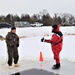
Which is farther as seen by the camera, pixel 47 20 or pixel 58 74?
pixel 47 20

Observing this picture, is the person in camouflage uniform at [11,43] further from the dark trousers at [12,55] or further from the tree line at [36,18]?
the tree line at [36,18]

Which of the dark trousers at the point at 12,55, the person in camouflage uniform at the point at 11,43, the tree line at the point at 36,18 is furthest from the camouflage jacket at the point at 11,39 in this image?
the tree line at the point at 36,18

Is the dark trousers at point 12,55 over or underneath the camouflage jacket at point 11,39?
underneath

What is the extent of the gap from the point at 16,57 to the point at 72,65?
7.30ft

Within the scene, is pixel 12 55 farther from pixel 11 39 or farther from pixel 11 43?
pixel 11 39

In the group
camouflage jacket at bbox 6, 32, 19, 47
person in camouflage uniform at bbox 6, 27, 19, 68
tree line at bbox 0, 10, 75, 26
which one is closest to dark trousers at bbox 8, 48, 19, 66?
person in camouflage uniform at bbox 6, 27, 19, 68

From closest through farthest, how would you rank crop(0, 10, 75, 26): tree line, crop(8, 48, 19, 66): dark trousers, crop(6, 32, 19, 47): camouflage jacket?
crop(6, 32, 19, 47): camouflage jacket
crop(8, 48, 19, 66): dark trousers
crop(0, 10, 75, 26): tree line

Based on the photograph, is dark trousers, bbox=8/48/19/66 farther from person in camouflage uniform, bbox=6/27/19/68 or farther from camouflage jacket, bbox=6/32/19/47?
camouflage jacket, bbox=6/32/19/47

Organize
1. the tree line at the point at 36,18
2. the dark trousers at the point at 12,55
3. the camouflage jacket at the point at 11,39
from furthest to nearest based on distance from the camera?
the tree line at the point at 36,18 → the dark trousers at the point at 12,55 → the camouflage jacket at the point at 11,39

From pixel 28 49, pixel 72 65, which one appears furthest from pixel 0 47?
pixel 72 65

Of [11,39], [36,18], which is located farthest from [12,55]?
[36,18]

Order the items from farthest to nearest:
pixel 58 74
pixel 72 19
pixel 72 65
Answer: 1. pixel 72 19
2. pixel 72 65
3. pixel 58 74

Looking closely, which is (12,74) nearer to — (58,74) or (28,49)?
(58,74)

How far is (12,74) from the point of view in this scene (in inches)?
326
